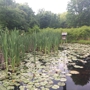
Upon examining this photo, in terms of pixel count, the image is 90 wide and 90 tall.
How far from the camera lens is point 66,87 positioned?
2684 mm

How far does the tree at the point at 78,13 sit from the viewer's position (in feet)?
72.9

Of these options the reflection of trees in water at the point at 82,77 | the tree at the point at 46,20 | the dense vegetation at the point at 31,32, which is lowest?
the reflection of trees in water at the point at 82,77

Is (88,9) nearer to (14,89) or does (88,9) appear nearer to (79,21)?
(79,21)

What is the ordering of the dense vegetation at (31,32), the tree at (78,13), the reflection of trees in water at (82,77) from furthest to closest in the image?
the tree at (78,13)
the dense vegetation at (31,32)
the reflection of trees in water at (82,77)

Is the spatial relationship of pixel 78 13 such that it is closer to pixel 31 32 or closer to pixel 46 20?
pixel 46 20

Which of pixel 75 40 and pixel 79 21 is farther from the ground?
pixel 79 21

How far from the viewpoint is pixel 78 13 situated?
23.3 metres

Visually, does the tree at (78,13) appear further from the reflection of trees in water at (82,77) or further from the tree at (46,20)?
the reflection of trees in water at (82,77)

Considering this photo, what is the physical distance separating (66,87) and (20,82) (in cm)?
91

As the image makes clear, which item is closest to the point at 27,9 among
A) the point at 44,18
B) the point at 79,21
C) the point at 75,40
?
the point at 44,18

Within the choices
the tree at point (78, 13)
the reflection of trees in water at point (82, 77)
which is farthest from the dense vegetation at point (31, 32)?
the reflection of trees in water at point (82, 77)

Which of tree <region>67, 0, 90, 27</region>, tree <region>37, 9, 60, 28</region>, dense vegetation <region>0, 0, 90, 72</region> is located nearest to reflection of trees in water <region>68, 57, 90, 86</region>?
dense vegetation <region>0, 0, 90, 72</region>

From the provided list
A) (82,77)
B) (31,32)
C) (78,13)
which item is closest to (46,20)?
(78,13)

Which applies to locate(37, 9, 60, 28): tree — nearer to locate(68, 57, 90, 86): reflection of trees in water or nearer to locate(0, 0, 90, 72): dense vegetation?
locate(0, 0, 90, 72): dense vegetation
